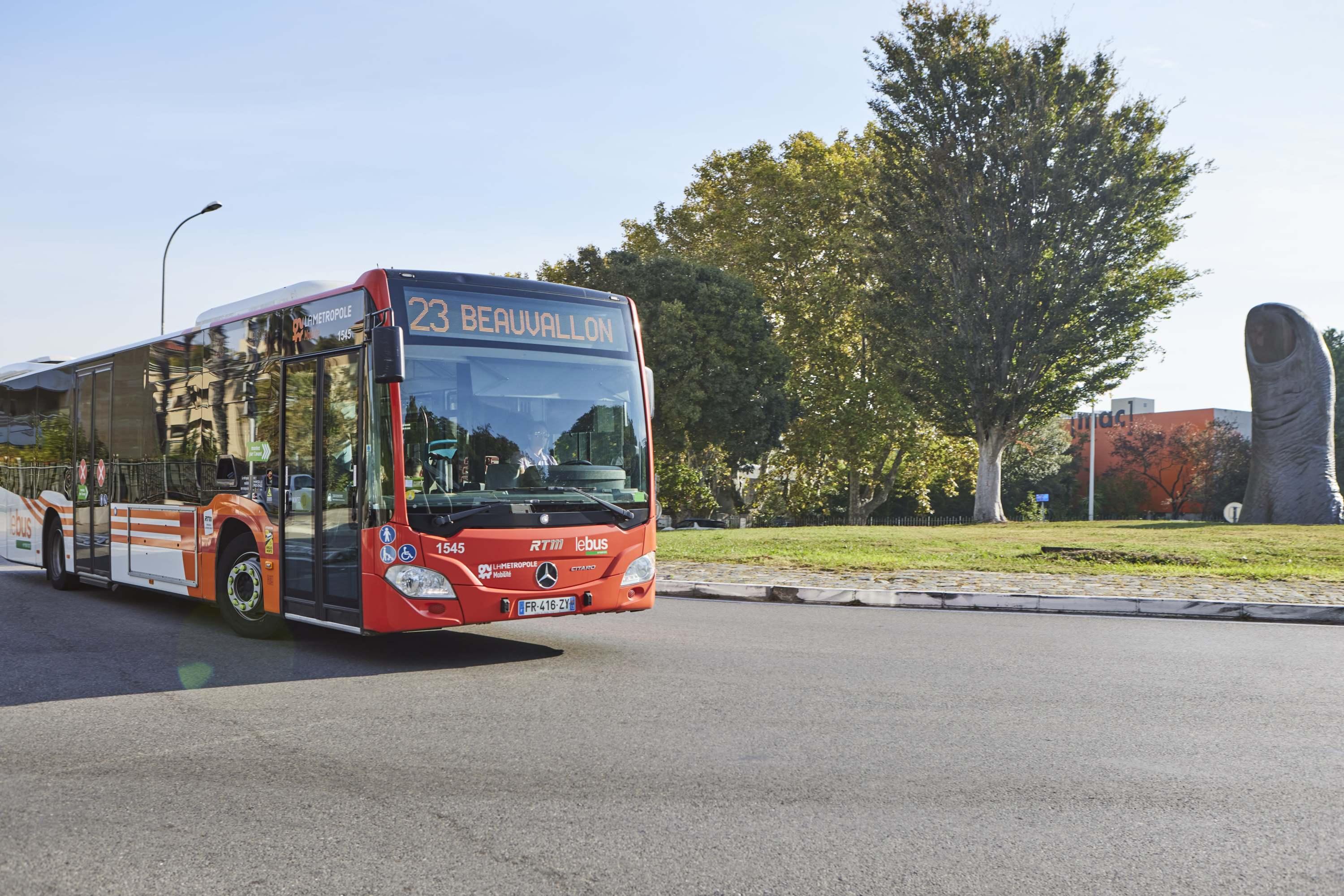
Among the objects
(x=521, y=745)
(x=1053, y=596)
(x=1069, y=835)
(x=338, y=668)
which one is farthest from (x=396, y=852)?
(x=1053, y=596)

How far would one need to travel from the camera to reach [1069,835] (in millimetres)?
4582

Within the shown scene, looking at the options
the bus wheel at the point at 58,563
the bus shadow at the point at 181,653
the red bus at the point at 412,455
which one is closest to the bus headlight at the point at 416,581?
the red bus at the point at 412,455

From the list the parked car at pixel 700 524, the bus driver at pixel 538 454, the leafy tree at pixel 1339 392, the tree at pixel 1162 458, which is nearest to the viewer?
the bus driver at pixel 538 454

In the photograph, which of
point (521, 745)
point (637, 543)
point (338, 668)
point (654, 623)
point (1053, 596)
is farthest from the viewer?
point (1053, 596)

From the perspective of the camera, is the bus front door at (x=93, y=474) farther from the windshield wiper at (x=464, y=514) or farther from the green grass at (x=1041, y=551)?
the green grass at (x=1041, y=551)

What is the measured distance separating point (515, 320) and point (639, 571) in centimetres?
228

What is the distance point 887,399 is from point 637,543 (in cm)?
3469

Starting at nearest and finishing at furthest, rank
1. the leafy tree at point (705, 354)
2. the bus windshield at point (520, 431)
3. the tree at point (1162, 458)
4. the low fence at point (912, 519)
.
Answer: the bus windshield at point (520, 431), the leafy tree at point (705, 354), the low fence at point (912, 519), the tree at point (1162, 458)

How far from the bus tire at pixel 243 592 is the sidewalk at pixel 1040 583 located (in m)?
6.21

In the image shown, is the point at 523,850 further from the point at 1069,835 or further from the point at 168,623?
the point at 168,623

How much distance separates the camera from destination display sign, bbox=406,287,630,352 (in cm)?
849

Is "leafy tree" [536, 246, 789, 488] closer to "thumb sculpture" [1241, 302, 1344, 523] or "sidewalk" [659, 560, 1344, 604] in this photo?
"thumb sculpture" [1241, 302, 1344, 523]

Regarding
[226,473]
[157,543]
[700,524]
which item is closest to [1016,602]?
[226,473]

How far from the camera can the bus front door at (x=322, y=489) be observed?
27.9ft
